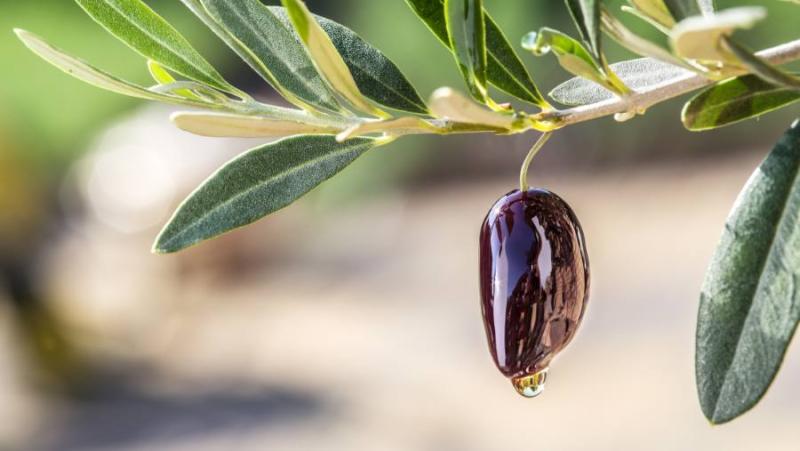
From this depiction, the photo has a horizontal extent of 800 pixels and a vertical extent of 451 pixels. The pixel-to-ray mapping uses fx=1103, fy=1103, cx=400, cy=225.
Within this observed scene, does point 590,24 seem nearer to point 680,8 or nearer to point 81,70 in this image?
point 680,8

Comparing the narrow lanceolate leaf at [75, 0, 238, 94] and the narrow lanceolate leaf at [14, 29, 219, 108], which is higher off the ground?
the narrow lanceolate leaf at [75, 0, 238, 94]

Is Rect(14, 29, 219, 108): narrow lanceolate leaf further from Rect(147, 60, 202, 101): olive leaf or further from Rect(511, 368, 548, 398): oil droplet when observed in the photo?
Rect(511, 368, 548, 398): oil droplet

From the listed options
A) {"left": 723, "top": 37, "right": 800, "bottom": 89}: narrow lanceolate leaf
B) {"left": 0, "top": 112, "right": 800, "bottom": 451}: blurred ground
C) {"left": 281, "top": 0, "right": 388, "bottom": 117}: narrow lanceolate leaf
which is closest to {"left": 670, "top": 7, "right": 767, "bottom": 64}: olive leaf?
{"left": 723, "top": 37, "right": 800, "bottom": 89}: narrow lanceolate leaf

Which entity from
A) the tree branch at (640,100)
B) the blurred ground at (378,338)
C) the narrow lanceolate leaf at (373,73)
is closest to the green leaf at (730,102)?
the tree branch at (640,100)

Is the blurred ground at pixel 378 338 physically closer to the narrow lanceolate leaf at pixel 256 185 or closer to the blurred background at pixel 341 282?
the blurred background at pixel 341 282

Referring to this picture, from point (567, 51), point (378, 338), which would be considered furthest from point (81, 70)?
point (378, 338)

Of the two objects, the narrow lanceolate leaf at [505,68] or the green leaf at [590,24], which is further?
the narrow lanceolate leaf at [505,68]
